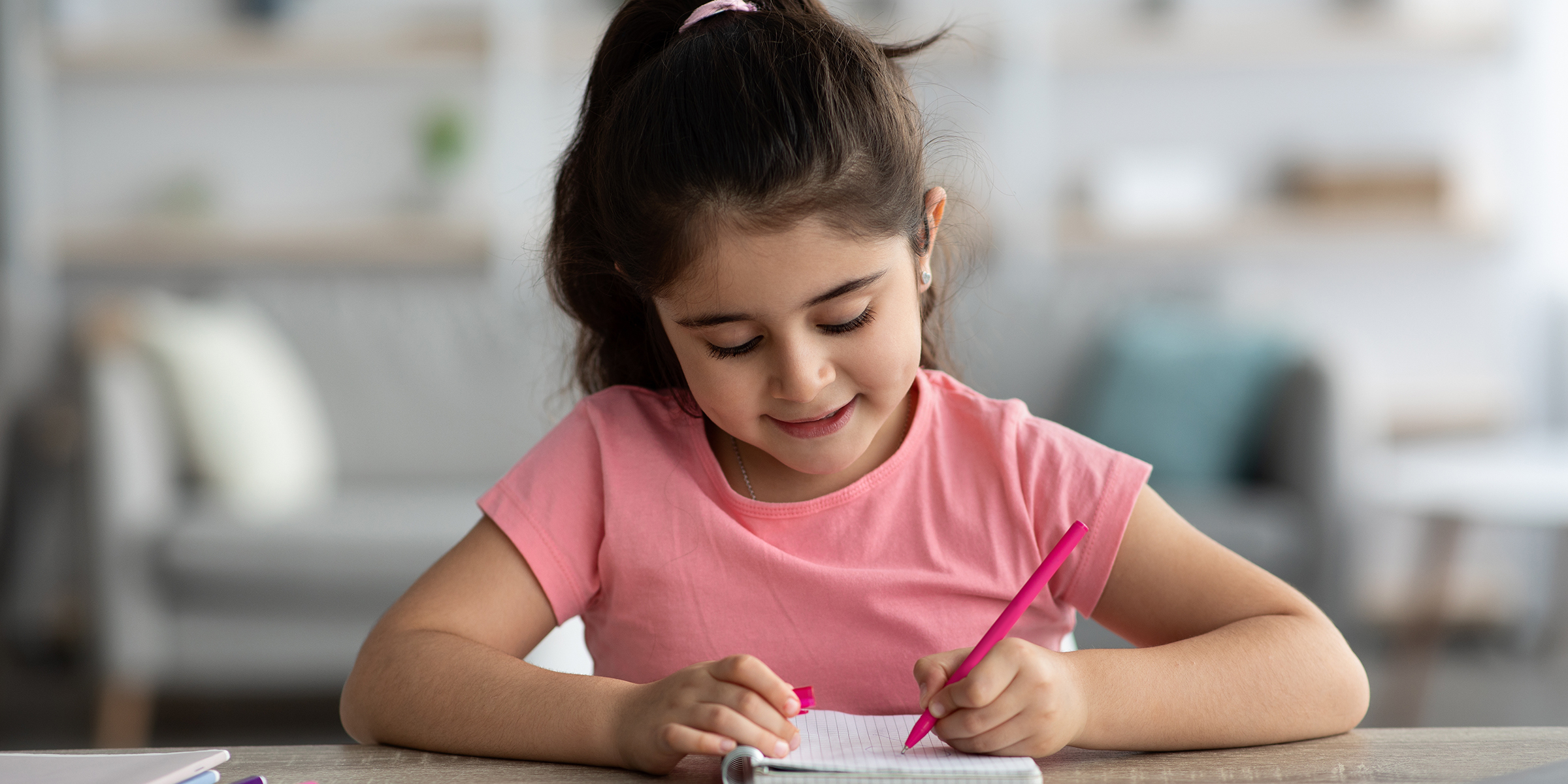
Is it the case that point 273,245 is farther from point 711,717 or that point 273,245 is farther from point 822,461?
point 711,717

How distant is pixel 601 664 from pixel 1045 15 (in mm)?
2988

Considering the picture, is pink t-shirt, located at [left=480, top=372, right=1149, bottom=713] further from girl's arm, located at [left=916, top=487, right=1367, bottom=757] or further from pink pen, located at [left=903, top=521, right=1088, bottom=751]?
pink pen, located at [left=903, top=521, right=1088, bottom=751]

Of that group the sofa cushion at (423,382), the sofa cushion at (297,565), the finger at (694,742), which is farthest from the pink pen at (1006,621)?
the sofa cushion at (423,382)

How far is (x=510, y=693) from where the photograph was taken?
29.8 inches

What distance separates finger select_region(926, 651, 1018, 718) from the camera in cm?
68

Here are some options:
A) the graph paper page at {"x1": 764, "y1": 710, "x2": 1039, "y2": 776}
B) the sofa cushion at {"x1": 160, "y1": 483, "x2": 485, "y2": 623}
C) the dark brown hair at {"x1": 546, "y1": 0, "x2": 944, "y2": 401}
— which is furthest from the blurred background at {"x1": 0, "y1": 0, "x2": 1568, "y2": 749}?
the graph paper page at {"x1": 764, "y1": 710, "x2": 1039, "y2": 776}

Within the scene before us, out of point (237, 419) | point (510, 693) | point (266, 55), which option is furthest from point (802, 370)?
point (266, 55)

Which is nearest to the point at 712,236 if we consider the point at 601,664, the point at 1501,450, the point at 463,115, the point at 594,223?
the point at 594,223

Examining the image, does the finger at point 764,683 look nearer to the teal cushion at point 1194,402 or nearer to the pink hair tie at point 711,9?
the pink hair tie at point 711,9

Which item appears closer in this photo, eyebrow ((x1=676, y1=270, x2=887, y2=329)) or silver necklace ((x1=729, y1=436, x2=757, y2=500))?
eyebrow ((x1=676, y1=270, x2=887, y2=329))

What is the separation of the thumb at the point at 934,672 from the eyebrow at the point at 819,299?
0.22 metres

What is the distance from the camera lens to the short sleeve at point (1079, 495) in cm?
86

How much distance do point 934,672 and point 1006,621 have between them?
0.05m

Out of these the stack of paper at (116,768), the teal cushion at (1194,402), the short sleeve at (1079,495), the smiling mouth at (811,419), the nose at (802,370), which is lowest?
the teal cushion at (1194,402)
